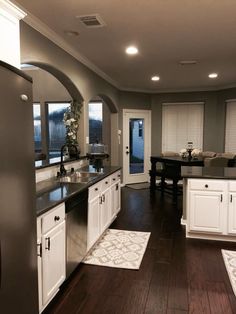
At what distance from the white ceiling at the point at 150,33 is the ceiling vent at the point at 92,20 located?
6 centimetres

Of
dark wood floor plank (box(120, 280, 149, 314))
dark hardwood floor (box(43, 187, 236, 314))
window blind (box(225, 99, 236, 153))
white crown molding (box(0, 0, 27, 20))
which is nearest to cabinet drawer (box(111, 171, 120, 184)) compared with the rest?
dark hardwood floor (box(43, 187, 236, 314))

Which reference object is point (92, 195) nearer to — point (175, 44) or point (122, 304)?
point (122, 304)

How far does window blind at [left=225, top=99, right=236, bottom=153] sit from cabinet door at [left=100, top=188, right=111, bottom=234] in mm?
4586

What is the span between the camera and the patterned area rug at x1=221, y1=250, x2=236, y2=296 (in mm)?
2788

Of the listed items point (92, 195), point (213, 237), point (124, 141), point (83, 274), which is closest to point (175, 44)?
point (92, 195)

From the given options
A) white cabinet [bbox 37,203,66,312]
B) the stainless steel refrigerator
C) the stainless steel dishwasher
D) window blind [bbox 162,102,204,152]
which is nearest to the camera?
the stainless steel refrigerator

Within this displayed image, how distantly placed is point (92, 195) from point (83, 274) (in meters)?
0.85

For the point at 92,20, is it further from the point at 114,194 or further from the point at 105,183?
the point at 114,194

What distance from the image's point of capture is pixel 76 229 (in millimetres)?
2797

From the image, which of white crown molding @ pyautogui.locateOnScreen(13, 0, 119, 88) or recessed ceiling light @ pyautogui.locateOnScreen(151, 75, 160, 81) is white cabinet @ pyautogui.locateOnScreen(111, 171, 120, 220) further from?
recessed ceiling light @ pyautogui.locateOnScreen(151, 75, 160, 81)

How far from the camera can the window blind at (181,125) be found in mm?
7926

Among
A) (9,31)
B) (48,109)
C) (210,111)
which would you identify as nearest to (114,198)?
(9,31)

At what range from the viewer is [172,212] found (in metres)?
5.23

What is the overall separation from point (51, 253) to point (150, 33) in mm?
2728
